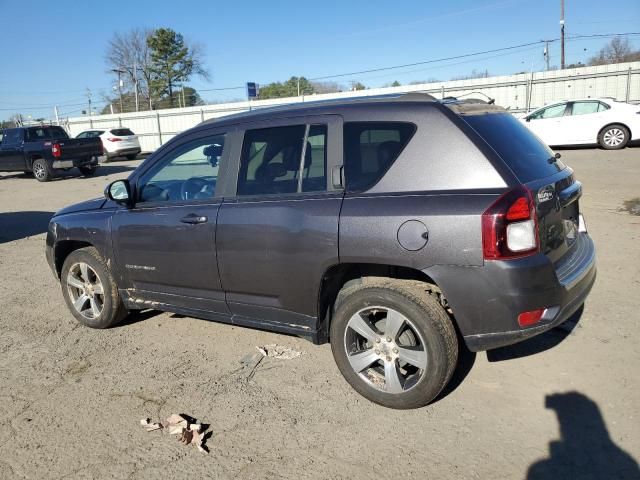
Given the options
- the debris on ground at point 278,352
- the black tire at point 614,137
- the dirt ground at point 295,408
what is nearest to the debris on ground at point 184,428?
the dirt ground at point 295,408

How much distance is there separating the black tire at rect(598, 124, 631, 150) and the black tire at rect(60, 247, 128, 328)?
15.2 meters

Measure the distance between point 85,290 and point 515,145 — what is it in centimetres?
379

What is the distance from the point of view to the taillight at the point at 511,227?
2.62 m

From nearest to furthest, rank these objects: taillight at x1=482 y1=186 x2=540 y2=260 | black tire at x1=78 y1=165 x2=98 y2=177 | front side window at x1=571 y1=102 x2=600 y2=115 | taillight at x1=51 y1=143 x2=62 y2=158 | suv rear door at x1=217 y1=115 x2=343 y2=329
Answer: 1. taillight at x1=482 y1=186 x2=540 y2=260
2. suv rear door at x1=217 y1=115 x2=343 y2=329
3. front side window at x1=571 y1=102 x2=600 y2=115
4. taillight at x1=51 y1=143 x2=62 y2=158
5. black tire at x1=78 y1=165 x2=98 y2=177

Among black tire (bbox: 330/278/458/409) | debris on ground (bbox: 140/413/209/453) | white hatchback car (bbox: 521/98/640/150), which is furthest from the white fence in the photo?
debris on ground (bbox: 140/413/209/453)

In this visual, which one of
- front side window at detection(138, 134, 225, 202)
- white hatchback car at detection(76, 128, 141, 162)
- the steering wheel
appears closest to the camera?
front side window at detection(138, 134, 225, 202)

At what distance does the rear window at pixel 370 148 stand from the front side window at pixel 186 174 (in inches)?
42.5

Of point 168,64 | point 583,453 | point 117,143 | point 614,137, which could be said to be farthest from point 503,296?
point 168,64

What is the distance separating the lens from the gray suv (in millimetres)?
2725

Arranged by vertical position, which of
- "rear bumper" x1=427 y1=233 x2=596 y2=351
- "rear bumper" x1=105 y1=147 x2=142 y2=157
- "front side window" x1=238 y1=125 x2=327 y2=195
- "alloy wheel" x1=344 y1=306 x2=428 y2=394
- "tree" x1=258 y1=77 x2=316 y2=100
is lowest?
"alloy wheel" x1=344 y1=306 x2=428 y2=394

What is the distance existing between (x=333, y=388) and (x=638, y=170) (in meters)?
10.6

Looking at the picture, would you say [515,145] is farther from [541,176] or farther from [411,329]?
[411,329]

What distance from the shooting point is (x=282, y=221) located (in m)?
3.27

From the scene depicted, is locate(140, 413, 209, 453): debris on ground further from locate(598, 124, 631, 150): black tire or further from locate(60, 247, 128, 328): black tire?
locate(598, 124, 631, 150): black tire
